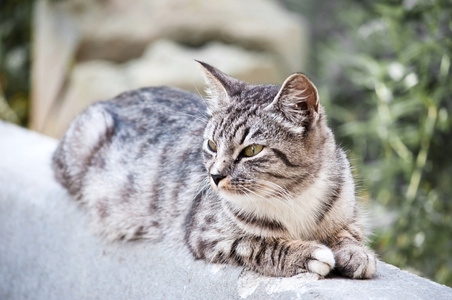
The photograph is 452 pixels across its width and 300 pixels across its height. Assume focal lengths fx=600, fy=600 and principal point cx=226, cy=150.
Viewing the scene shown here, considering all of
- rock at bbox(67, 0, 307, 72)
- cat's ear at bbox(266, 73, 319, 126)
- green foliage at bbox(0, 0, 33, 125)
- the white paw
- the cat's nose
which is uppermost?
cat's ear at bbox(266, 73, 319, 126)

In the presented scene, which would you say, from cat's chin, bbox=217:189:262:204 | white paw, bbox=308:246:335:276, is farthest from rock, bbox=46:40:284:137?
white paw, bbox=308:246:335:276

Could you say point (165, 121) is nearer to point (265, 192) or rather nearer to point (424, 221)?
point (265, 192)

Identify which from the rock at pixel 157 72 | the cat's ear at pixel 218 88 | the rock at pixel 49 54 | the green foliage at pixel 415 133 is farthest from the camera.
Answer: the rock at pixel 49 54

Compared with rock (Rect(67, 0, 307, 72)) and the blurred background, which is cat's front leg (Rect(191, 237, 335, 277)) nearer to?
the blurred background

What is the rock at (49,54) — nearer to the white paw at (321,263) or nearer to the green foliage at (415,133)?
the green foliage at (415,133)

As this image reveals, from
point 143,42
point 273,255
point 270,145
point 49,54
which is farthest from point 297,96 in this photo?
point 49,54

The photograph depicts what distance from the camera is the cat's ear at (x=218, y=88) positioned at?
118 inches

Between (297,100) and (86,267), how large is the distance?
1.72 meters

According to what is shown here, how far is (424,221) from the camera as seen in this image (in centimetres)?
465

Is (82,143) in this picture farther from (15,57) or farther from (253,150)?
(15,57)

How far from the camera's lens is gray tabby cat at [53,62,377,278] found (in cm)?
268

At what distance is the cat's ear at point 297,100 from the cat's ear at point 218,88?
1.05 ft

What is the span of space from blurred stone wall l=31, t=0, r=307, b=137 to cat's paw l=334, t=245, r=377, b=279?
4.53 meters

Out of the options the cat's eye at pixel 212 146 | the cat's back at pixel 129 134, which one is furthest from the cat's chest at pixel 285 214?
the cat's back at pixel 129 134
